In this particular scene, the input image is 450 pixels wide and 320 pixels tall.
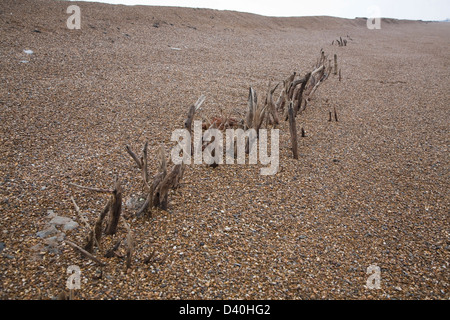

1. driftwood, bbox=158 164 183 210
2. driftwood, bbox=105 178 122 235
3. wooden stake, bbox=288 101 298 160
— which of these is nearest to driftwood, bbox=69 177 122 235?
driftwood, bbox=105 178 122 235

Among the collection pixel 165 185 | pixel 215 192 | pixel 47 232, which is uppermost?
pixel 165 185

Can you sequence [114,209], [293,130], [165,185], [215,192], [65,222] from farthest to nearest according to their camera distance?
[293,130], [215,192], [165,185], [65,222], [114,209]

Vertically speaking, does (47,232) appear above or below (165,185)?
below

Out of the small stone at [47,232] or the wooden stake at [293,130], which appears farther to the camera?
the wooden stake at [293,130]

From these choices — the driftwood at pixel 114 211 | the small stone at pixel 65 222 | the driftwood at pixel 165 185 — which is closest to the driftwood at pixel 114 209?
the driftwood at pixel 114 211

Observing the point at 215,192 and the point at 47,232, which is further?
the point at 215,192

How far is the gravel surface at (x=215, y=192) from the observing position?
1.93m

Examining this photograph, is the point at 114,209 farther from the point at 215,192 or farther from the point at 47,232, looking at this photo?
the point at 215,192

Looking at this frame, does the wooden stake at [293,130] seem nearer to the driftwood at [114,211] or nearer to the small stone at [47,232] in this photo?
the driftwood at [114,211]

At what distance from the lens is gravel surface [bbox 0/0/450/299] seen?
1934 millimetres

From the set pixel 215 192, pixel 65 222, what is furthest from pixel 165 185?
pixel 65 222

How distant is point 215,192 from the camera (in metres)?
2.83

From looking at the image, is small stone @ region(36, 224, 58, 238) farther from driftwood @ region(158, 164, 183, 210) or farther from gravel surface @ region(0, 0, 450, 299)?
driftwood @ region(158, 164, 183, 210)
